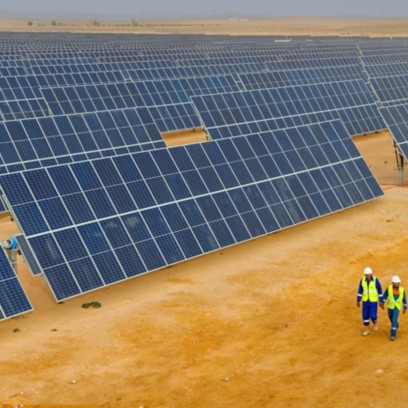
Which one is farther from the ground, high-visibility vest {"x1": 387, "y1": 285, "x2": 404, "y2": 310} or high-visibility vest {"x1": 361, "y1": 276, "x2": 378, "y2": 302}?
high-visibility vest {"x1": 361, "y1": 276, "x2": 378, "y2": 302}

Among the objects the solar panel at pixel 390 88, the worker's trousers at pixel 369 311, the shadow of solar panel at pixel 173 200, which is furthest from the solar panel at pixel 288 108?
the worker's trousers at pixel 369 311

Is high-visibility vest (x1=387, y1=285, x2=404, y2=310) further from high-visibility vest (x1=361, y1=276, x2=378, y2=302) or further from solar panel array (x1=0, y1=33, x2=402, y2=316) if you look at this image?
solar panel array (x1=0, y1=33, x2=402, y2=316)

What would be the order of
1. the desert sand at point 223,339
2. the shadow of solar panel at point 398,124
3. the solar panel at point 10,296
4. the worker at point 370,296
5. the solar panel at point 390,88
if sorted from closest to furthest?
the desert sand at point 223,339 < the worker at point 370,296 < the solar panel at point 10,296 < the shadow of solar panel at point 398,124 < the solar panel at point 390,88

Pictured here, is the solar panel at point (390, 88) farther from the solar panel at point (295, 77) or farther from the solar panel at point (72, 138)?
the solar panel at point (72, 138)

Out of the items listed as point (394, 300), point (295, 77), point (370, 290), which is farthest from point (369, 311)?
point (295, 77)

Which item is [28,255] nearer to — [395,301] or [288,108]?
[395,301]

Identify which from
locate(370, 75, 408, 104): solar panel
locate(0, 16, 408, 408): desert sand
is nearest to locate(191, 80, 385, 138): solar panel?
locate(370, 75, 408, 104): solar panel
